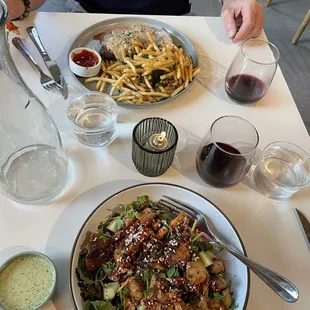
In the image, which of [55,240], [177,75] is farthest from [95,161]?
[177,75]

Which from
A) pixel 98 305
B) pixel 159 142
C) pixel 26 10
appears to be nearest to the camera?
pixel 98 305

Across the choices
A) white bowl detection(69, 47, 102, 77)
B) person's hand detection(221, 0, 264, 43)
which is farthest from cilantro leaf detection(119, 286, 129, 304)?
person's hand detection(221, 0, 264, 43)

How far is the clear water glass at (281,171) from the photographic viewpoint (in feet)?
3.37

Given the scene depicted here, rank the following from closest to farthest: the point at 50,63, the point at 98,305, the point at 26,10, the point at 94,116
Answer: the point at 98,305, the point at 94,116, the point at 50,63, the point at 26,10

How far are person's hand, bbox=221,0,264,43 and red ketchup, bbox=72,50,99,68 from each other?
53 centimetres

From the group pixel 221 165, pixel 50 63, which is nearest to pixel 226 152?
pixel 221 165

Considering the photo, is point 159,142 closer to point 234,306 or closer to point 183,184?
point 183,184

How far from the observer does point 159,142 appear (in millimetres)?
1024

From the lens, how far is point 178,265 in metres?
0.83

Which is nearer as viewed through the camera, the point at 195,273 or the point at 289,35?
the point at 195,273

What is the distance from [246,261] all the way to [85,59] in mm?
835

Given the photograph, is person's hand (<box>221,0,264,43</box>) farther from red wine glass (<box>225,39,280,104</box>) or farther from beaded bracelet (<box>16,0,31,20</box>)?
beaded bracelet (<box>16,0,31,20</box>)

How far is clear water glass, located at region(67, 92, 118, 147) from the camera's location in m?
1.09

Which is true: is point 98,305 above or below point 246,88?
below
